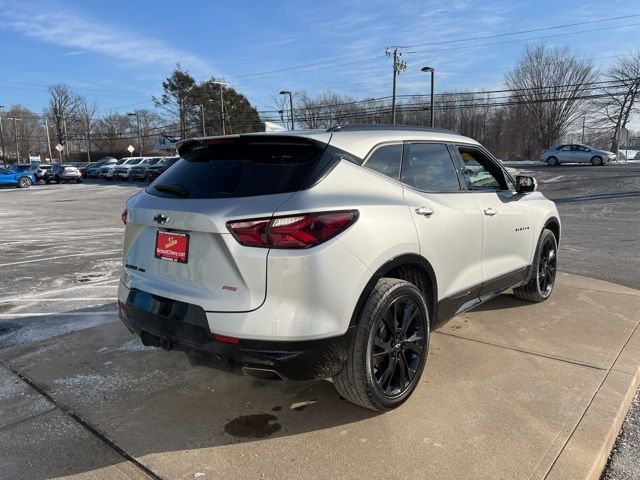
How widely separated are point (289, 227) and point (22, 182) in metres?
39.3

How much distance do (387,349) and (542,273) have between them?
2.99m

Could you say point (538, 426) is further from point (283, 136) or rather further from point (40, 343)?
point (40, 343)

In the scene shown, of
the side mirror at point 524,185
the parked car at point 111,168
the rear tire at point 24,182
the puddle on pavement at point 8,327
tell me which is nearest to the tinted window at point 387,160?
the side mirror at point 524,185

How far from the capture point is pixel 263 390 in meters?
3.45

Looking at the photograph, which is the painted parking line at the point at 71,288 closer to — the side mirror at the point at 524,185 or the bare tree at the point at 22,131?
the side mirror at the point at 524,185

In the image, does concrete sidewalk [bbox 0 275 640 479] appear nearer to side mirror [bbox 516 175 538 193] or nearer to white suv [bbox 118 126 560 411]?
white suv [bbox 118 126 560 411]

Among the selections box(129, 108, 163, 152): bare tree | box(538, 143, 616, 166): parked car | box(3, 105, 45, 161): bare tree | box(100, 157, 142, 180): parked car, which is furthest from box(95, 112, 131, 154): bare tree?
box(538, 143, 616, 166): parked car

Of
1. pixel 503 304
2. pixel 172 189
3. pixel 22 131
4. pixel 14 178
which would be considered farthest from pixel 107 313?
pixel 22 131

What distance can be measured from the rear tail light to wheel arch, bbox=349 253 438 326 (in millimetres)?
435

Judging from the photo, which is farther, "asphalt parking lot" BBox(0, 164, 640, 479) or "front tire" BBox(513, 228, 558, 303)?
"front tire" BBox(513, 228, 558, 303)

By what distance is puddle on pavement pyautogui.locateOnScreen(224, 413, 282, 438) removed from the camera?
290 centimetres

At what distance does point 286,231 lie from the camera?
2.55m

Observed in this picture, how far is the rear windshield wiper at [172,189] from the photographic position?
303 centimetres

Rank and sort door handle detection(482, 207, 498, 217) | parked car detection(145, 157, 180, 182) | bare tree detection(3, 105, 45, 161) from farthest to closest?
bare tree detection(3, 105, 45, 161), parked car detection(145, 157, 180, 182), door handle detection(482, 207, 498, 217)
